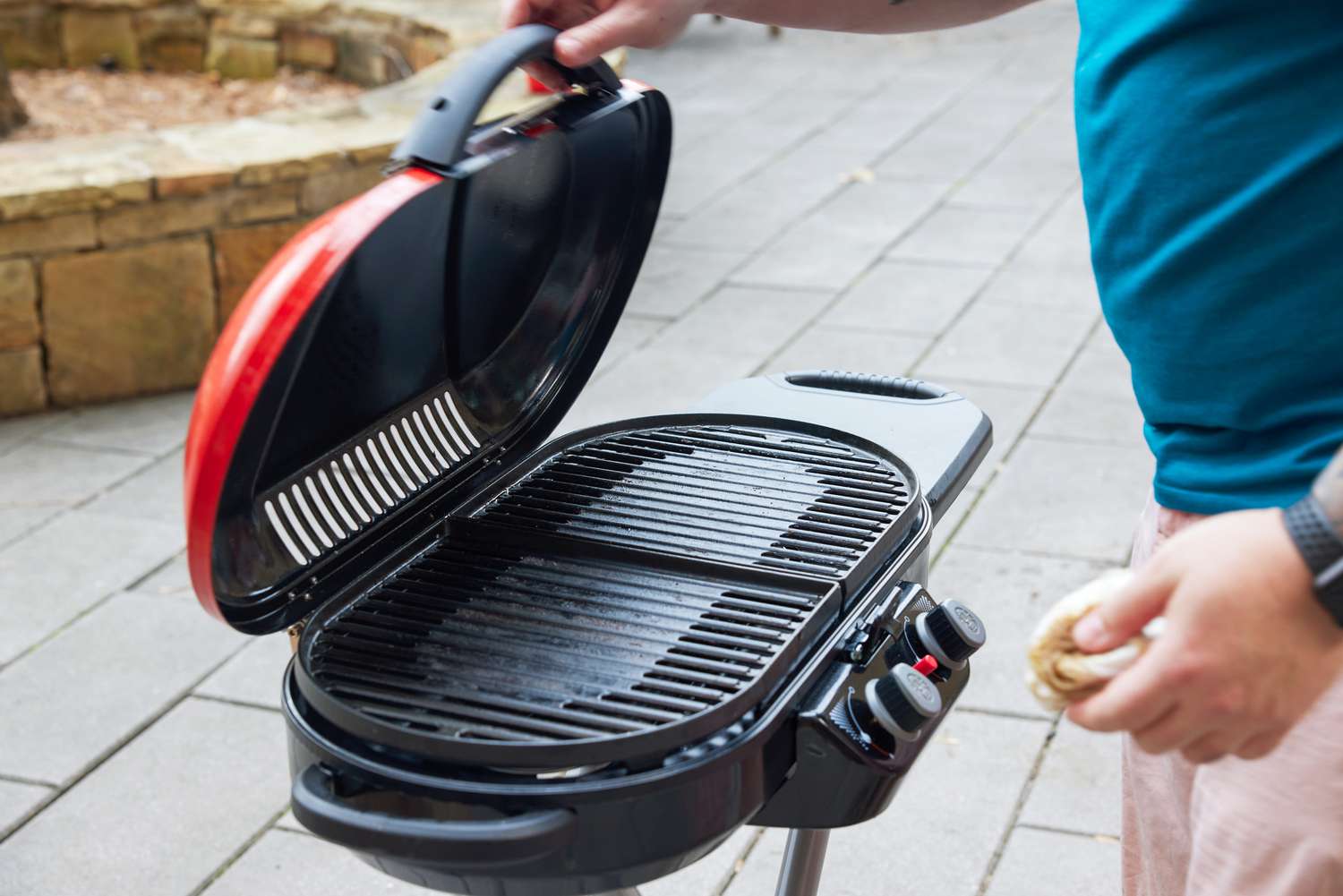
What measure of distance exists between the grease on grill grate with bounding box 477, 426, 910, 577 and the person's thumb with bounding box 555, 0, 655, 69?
0.45 m

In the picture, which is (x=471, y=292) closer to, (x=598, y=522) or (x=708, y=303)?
(x=598, y=522)

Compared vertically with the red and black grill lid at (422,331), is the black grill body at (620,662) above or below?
below

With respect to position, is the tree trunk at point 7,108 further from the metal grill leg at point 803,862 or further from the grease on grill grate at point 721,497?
the metal grill leg at point 803,862

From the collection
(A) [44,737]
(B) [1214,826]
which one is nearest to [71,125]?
(A) [44,737]

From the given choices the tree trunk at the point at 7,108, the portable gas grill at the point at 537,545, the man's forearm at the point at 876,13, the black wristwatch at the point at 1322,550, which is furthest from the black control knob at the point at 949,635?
the tree trunk at the point at 7,108

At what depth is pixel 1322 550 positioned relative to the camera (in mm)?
899

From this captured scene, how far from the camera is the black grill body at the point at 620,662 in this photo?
1.11m

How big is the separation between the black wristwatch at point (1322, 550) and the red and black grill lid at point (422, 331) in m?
0.71

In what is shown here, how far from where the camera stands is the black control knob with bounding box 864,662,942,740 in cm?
121

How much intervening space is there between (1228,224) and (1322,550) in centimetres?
43

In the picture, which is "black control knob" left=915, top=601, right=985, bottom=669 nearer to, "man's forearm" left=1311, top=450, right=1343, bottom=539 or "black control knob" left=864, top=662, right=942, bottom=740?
"black control knob" left=864, top=662, right=942, bottom=740

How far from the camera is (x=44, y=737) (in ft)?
9.18

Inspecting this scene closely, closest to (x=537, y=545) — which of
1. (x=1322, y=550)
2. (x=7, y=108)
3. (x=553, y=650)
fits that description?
(x=553, y=650)

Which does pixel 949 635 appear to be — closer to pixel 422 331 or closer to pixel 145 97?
pixel 422 331
